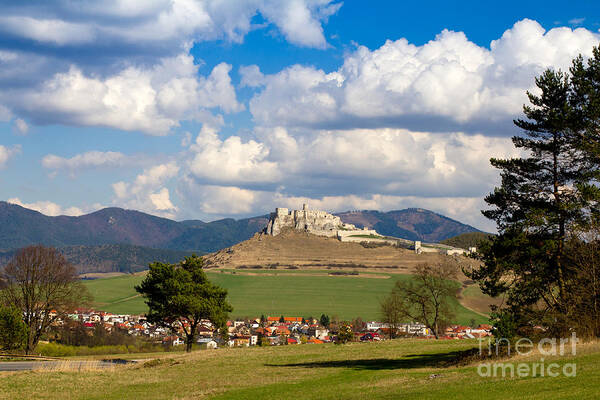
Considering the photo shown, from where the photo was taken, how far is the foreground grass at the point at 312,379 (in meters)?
23.0

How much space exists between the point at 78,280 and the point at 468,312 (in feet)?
366

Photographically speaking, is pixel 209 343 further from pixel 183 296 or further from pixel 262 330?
pixel 183 296

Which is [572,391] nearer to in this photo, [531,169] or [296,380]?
[296,380]

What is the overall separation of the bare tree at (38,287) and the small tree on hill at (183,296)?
941cm

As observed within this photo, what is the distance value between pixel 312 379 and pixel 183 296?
102 feet

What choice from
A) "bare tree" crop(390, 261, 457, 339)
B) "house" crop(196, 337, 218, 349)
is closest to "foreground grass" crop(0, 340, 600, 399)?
"bare tree" crop(390, 261, 457, 339)

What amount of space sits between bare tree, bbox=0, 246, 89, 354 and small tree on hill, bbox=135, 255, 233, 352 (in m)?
9.41

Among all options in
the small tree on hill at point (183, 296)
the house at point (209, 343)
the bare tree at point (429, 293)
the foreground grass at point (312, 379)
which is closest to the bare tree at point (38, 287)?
the small tree on hill at point (183, 296)

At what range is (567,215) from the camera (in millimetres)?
38094

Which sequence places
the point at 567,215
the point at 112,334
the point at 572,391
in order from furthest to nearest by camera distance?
the point at 112,334 < the point at 567,215 < the point at 572,391

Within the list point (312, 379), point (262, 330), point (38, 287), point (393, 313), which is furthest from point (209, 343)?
point (312, 379)

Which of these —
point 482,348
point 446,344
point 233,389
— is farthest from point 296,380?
point 446,344

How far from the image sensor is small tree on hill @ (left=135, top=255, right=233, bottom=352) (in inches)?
2416

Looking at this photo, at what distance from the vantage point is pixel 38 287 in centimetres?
6800
